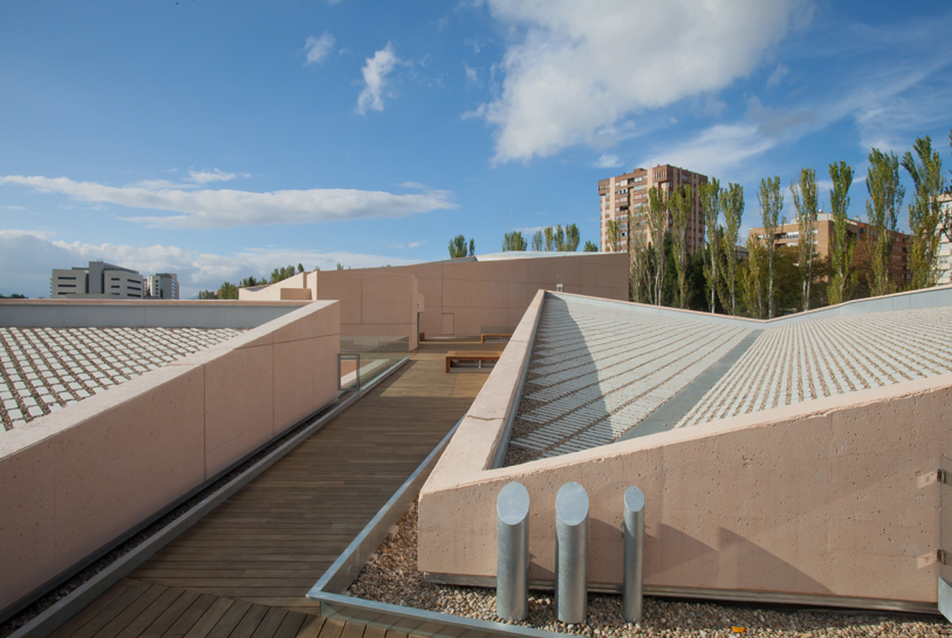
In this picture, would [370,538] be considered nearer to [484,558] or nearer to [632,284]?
[484,558]

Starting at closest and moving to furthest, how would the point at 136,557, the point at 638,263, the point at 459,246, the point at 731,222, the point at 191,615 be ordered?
the point at 191,615 < the point at 136,557 < the point at 731,222 < the point at 638,263 < the point at 459,246

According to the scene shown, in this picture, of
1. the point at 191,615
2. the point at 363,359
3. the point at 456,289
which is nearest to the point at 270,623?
the point at 191,615

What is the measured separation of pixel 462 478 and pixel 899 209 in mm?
32849

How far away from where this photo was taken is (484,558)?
9.39ft

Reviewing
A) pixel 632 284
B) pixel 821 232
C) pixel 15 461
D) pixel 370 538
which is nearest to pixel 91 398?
pixel 15 461

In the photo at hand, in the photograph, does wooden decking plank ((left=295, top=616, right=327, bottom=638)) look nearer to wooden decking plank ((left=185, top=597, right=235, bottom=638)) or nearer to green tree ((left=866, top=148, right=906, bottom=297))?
wooden decking plank ((left=185, top=597, right=235, bottom=638))

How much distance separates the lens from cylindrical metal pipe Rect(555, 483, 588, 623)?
2529 millimetres

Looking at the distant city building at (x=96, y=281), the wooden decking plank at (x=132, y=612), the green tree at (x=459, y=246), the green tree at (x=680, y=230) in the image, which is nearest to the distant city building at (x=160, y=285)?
the distant city building at (x=96, y=281)

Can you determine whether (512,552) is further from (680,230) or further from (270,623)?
(680,230)

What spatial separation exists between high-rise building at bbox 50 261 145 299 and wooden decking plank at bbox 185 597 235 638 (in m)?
136

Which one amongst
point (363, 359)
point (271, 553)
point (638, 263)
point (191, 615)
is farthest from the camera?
point (638, 263)

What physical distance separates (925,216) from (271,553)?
3102 cm

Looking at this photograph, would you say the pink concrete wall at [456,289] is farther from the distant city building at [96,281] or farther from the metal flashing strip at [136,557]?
the distant city building at [96,281]

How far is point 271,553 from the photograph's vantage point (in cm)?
387
